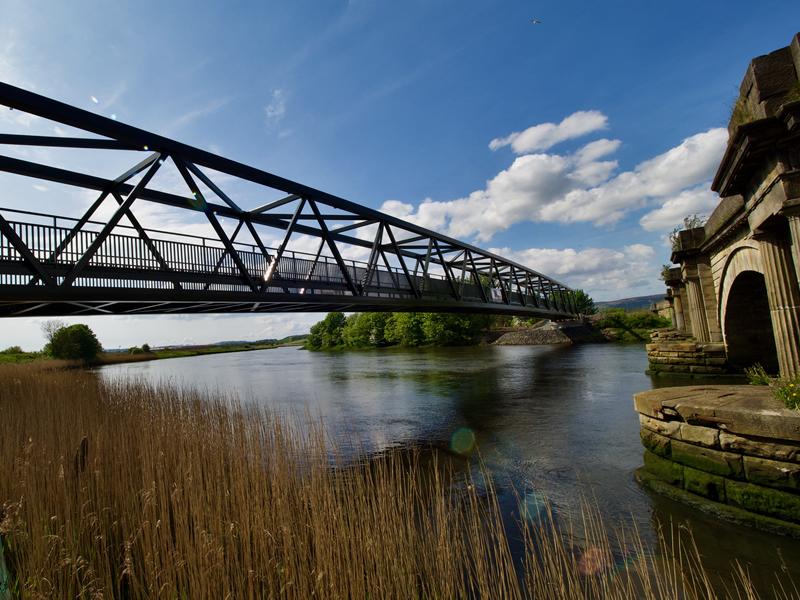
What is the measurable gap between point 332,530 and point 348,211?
1627 centimetres

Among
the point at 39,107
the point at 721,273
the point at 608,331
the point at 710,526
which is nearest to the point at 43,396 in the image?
the point at 39,107

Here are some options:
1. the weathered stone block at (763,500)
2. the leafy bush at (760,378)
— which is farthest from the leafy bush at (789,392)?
the weathered stone block at (763,500)

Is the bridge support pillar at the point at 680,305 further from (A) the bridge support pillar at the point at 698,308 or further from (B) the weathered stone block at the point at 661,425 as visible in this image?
(B) the weathered stone block at the point at 661,425

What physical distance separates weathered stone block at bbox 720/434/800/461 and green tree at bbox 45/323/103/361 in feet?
222

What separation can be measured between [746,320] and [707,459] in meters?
12.2

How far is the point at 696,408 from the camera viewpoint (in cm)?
568

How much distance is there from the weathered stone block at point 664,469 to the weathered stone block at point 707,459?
166 mm

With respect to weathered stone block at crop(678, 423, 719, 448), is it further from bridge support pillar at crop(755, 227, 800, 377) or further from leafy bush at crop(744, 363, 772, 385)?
bridge support pillar at crop(755, 227, 800, 377)

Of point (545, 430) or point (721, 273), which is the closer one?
point (545, 430)

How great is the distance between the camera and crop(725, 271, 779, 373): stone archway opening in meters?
13.4

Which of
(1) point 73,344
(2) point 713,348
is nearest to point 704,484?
(2) point 713,348

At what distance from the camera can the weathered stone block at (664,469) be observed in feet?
19.9

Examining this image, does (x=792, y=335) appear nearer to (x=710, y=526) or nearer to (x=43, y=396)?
(x=710, y=526)

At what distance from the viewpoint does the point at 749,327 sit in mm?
14469
